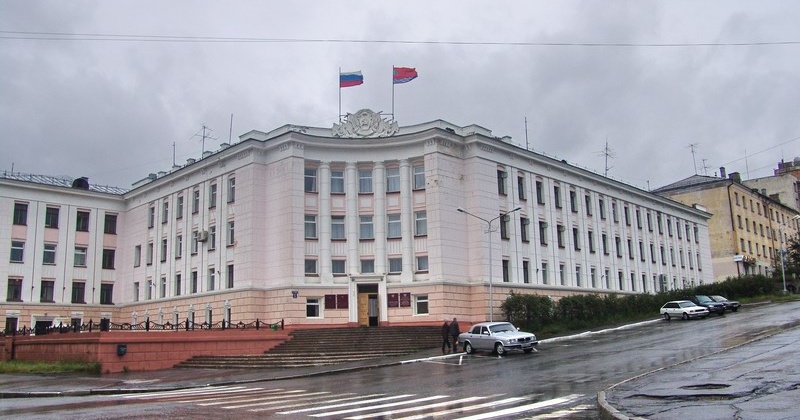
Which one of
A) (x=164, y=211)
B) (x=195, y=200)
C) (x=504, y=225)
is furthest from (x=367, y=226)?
(x=164, y=211)

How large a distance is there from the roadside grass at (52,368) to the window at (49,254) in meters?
21.4

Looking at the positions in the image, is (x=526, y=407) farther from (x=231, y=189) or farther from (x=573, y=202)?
(x=573, y=202)

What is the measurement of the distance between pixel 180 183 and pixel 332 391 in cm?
3593

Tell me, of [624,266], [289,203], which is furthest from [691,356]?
[624,266]

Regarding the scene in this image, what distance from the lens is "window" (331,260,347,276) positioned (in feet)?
143

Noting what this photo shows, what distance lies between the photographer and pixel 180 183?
172 ft

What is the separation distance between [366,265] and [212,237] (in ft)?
38.5

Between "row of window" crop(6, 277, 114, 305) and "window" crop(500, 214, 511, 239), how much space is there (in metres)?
33.8

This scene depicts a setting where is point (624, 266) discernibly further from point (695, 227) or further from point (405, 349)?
point (405, 349)

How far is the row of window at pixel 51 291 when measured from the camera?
52844mm

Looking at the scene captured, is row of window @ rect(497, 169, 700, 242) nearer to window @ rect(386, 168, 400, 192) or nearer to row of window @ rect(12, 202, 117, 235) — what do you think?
window @ rect(386, 168, 400, 192)

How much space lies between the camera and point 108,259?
192 feet

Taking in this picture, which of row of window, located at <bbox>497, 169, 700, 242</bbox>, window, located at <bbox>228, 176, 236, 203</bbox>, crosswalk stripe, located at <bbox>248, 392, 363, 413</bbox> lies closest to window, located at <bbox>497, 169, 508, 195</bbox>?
row of window, located at <bbox>497, 169, 700, 242</bbox>

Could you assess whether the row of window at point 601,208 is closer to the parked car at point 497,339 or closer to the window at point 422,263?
the window at point 422,263
